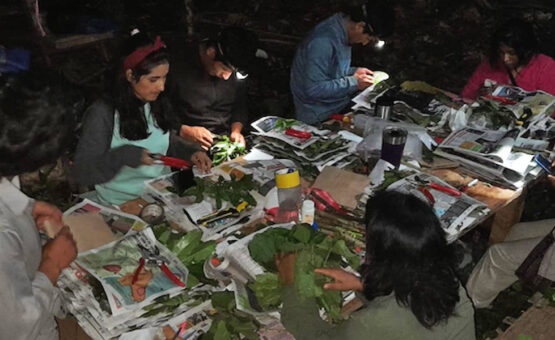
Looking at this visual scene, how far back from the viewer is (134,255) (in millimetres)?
2377

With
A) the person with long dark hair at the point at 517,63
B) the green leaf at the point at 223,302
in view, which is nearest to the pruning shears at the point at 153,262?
the green leaf at the point at 223,302

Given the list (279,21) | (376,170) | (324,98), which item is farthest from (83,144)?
(279,21)

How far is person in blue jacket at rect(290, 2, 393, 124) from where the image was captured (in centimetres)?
418

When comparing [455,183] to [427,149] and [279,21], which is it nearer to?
[427,149]

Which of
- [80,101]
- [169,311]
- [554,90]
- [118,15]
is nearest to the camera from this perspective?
[169,311]

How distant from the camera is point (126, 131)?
3.15m

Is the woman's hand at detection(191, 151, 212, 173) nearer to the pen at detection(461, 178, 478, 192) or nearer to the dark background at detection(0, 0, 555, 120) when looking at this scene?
the pen at detection(461, 178, 478, 192)

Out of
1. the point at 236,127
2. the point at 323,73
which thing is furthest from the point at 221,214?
the point at 323,73

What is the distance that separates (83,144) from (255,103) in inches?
145

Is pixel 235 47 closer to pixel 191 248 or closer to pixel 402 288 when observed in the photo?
pixel 191 248

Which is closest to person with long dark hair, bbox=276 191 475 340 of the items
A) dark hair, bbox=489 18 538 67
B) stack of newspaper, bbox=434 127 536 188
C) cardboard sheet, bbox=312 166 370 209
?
cardboard sheet, bbox=312 166 370 209

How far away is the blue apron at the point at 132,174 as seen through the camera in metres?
3.15

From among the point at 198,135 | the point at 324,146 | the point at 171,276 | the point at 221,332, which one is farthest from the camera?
the point at 198,135

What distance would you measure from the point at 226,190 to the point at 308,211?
20.5 inches
